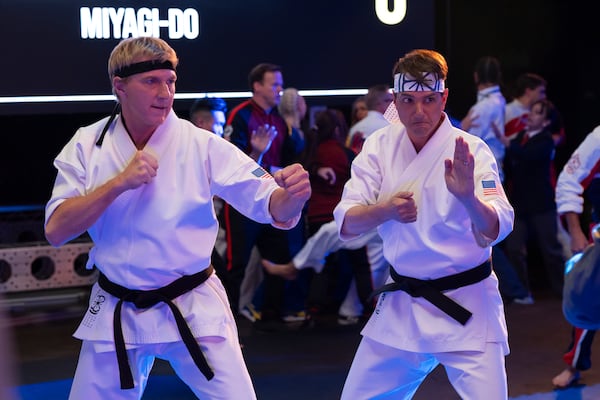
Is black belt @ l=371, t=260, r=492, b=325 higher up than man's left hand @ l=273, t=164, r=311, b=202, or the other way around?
man's left hand @ l=273, t=164, r=311, b=202

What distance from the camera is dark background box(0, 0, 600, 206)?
554cm

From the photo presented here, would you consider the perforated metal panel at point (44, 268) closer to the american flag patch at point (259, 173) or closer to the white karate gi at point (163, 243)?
the white karate gi at point (163, 243)

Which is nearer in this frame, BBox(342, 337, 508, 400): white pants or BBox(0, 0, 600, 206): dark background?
BBox(342, 337, 508, 400): white pants

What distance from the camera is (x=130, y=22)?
5715 millimetres

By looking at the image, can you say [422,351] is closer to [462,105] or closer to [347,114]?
[347,114]

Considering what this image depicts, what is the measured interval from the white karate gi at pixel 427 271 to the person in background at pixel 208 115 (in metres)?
2.10

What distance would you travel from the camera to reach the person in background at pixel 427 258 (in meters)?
3.09

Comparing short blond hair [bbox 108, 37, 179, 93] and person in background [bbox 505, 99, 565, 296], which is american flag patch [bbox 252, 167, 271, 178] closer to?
short blond hair [bbox 108, 37, 179, 93]

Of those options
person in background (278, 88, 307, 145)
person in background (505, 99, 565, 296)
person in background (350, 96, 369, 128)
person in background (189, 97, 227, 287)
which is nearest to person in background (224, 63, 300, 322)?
person in background (278, 88, 307, 145)

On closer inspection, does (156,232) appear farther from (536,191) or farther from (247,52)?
(536,191)

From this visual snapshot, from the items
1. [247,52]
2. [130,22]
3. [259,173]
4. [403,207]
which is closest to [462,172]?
[403,207]

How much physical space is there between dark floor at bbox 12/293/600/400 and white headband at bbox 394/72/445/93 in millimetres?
2070

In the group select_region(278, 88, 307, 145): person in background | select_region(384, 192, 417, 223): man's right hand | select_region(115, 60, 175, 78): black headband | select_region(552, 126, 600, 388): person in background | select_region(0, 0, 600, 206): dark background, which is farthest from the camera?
select_region(278, 88, 307, 145): person in background

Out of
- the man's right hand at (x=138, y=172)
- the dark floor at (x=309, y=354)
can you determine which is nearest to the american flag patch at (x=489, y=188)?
the man's right hand at (x=138, y=172)
